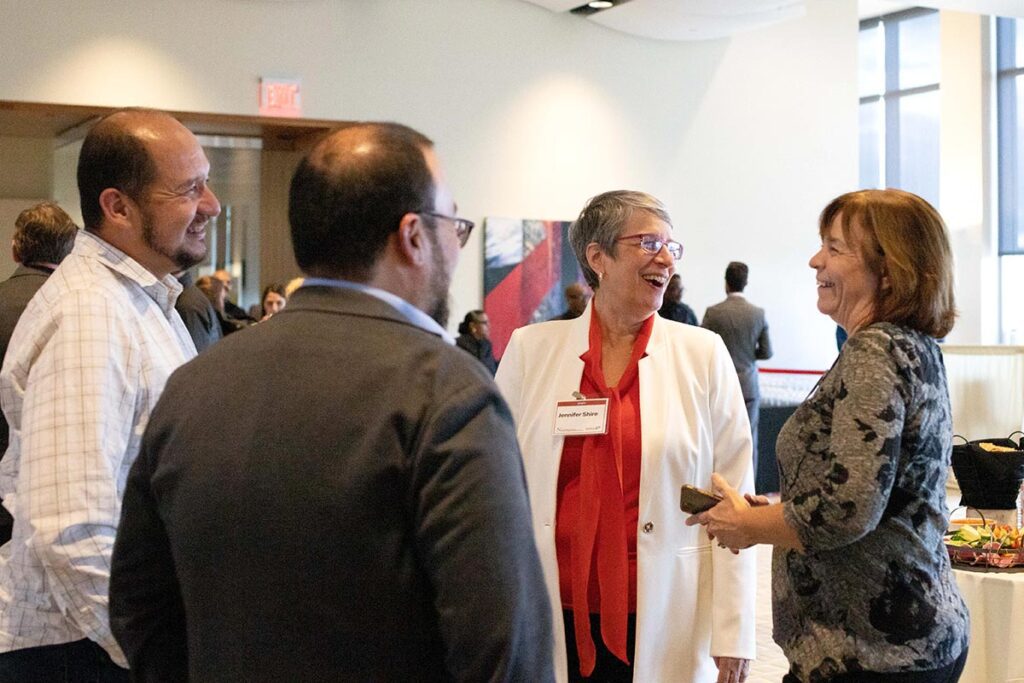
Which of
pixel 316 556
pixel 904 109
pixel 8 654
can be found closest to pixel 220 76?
pixel 8 654

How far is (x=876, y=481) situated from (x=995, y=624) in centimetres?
193

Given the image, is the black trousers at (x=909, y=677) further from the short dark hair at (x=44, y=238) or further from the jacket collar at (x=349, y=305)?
the short dark hair at (x=44, y=238)

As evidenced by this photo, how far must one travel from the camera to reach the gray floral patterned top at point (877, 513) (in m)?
1.91

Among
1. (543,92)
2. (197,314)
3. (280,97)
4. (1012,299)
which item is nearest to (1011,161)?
(1012,299)

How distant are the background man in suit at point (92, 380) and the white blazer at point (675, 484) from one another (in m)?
0.80

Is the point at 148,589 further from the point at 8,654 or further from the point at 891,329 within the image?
the point at 891,329

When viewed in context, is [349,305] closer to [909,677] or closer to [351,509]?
[351,509]

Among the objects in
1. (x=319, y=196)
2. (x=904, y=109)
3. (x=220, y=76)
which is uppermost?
(x=904, y=109)

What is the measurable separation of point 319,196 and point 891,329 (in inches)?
44.1

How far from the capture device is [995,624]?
350 centimetres

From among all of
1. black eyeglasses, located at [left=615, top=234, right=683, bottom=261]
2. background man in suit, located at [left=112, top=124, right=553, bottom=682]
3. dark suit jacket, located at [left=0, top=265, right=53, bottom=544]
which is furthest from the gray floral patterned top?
dark suit jacket, located at [left=0, top=265, right=53, bottom=544]

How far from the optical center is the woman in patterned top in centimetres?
193

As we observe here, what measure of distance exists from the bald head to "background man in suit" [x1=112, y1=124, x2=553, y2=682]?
25.6 inches

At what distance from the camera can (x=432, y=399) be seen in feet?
3.94
